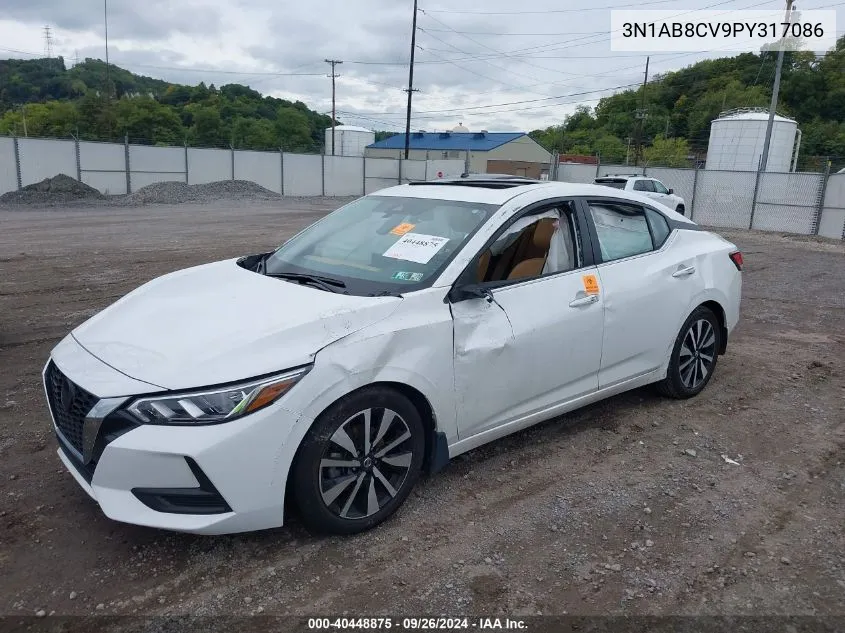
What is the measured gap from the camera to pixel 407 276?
3.49 meters

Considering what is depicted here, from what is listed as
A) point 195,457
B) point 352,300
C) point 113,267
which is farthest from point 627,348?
point 113,267

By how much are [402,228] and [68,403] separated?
201 cm

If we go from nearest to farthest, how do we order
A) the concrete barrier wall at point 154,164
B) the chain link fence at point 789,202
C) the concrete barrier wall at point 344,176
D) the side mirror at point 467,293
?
1. the side mirror at point 467,293
2. the chain link fence at point 789,202
3. the concrete barrier wall at point 154,164
4. the concrete barrier wall at point 344,176

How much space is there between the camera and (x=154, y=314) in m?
3.31

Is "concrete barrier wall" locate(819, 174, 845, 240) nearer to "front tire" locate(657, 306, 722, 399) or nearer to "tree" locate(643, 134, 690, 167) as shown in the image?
"front tire" locate(657, 306, 722, 399)

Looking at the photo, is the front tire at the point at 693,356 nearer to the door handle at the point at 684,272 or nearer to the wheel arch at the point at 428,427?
the door handle at the point at 684,272

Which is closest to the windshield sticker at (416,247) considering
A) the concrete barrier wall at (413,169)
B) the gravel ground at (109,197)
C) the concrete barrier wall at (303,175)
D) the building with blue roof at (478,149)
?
the gravel ground at (109,197)

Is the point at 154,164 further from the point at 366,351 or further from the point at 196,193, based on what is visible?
the point at 366,351

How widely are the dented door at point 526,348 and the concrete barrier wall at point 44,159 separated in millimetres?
31862

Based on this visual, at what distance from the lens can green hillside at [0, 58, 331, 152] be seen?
63375 mm

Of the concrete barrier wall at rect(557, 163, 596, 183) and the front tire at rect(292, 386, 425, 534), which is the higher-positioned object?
the concrete barrier wall at rect(557, 163, 596, 183)

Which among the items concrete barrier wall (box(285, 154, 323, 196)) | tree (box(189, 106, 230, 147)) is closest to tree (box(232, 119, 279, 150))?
tree (box(189, 106, 230, 147))

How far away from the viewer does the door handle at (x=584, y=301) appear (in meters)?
3.92

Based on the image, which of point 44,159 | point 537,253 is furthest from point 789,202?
point 44,159
